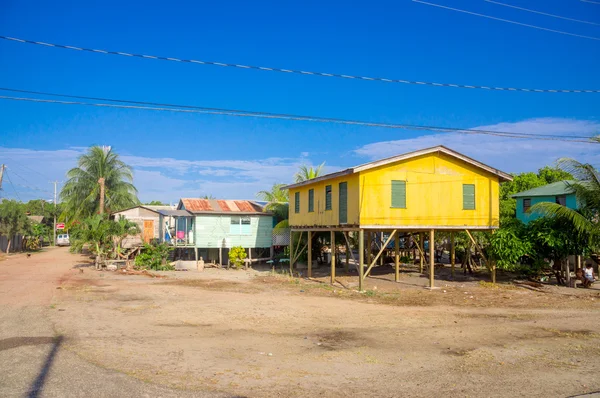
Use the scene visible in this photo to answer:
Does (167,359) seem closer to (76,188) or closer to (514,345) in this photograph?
(514,345)

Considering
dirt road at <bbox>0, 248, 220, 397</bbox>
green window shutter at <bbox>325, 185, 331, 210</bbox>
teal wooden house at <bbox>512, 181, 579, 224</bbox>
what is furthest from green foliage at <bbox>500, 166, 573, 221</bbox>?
dirt road at <bbox>0, 248, 220, 397</bbox>

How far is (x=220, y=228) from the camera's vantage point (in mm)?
34125

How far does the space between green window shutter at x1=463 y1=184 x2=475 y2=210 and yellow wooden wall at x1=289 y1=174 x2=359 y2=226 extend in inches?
219

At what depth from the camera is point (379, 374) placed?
369 inches

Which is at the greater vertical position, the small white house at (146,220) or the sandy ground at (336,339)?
the small white house at (146,220)

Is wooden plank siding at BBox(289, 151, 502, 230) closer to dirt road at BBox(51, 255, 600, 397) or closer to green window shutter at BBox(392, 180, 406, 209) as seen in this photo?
green window shutter at BBox(392, 180, 406, 209)

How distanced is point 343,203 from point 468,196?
19.5 feet

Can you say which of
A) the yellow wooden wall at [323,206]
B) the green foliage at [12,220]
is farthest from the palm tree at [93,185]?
the yellow wooden wall at [323,206]

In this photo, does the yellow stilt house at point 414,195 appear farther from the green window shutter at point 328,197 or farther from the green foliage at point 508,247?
the green foliage at point 508,247

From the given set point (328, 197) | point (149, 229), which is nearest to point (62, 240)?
point (149, 229)

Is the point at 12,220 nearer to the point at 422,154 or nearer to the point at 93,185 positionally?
the point at 93,185

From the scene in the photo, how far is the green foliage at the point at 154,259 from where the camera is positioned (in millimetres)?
32312

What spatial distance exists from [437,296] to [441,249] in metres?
17.8

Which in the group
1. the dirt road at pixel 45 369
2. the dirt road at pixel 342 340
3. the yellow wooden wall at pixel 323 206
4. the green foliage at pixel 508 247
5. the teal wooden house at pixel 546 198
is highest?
the teal wooden house at pixel 546 198
